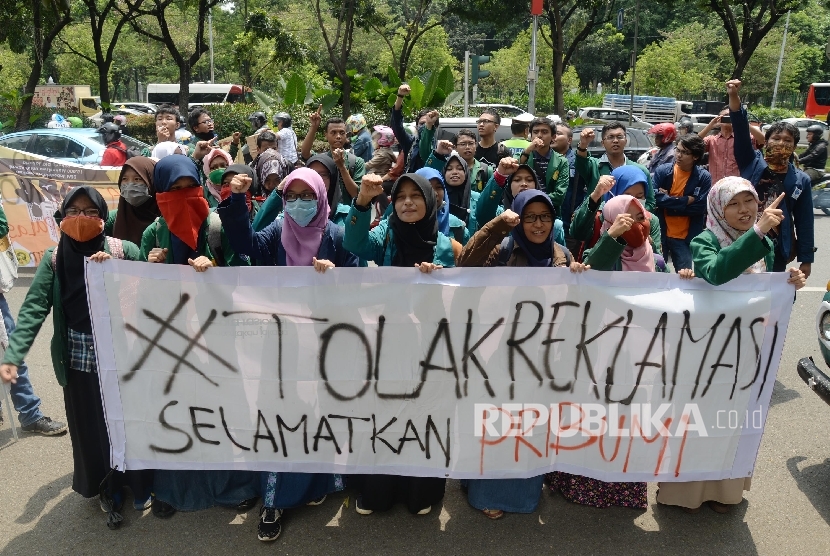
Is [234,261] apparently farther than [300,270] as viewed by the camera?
Yes

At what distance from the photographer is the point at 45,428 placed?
408cm

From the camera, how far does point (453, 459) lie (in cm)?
307

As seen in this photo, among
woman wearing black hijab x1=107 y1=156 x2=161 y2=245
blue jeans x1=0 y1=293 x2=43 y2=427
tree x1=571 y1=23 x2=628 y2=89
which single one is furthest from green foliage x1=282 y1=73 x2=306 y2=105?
tree x1=571 y1=23 x2=628 y2=89

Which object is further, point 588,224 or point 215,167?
point 215,167

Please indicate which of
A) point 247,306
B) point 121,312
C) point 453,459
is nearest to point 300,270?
point 247,306

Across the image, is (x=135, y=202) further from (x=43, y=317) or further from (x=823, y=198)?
(x=823, y=198)

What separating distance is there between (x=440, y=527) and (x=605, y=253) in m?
1.43

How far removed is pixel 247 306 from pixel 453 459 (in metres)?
1.10

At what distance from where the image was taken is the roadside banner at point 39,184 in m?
7.14

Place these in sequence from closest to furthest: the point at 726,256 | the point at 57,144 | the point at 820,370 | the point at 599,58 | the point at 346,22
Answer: the point at 726,256
the point at 820,370
the point at 57,144
the point at 346,22
the point at 599,58

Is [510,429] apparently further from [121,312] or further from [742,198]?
[121,312]

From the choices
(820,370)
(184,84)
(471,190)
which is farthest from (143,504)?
(184,84)

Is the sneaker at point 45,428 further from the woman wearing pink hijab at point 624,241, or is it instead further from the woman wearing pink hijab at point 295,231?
the woman wearing pink hijab at point 624,241

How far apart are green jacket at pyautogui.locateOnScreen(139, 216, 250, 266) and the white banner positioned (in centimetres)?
23
